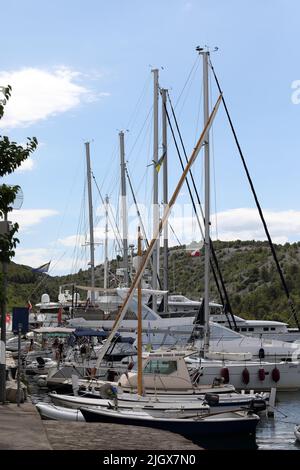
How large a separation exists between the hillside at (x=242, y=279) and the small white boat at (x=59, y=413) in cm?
5892

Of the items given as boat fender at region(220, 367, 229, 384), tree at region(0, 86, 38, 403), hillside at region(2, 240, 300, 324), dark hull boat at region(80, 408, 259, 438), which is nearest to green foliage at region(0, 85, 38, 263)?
tree at region(0, 86, 38, 403)

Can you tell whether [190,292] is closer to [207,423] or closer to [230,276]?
[230,276]

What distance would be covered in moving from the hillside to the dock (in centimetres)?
6323

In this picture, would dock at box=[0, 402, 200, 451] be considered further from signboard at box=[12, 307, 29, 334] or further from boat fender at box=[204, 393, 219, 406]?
boat fender at box=[204, 393, 219, 406]

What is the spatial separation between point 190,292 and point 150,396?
301 ft

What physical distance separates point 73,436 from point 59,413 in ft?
20.4

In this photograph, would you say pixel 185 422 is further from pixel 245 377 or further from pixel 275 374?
pixel 275 374

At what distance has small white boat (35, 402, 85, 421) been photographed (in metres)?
20.2

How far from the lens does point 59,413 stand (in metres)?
20.5

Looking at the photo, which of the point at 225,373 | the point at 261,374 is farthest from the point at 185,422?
the point at 261,374

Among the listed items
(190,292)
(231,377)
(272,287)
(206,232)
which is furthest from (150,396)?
(190,292)

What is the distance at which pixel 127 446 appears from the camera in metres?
13.9

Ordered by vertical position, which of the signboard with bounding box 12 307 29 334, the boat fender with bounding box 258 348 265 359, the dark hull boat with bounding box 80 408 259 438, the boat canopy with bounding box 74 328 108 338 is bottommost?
the dark hull boat with bounding box 80 408 259 438

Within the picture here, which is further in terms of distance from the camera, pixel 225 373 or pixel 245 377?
pixel 245 377
